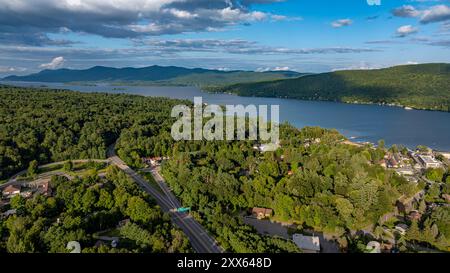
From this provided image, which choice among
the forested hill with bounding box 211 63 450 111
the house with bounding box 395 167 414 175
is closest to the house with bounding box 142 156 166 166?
the house with bounding box 395 167 414 175

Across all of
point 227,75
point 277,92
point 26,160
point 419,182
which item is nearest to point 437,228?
point 419,182

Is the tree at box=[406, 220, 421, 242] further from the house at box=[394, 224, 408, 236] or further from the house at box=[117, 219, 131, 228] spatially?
the house at box=[117, 219, 131, 228]

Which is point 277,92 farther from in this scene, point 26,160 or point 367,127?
point 26,160

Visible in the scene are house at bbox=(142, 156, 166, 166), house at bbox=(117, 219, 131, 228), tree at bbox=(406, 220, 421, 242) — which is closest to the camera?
tree at bbox=(406, 220, 421, 242)

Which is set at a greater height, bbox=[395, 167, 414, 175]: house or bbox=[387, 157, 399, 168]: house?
bbox=[387, 157, 399, 168]: house

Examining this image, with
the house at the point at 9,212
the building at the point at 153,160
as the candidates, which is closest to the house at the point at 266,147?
the building at the point at 153,160

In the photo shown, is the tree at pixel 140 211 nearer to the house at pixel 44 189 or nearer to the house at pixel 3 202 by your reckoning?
the house at pixel 44 189

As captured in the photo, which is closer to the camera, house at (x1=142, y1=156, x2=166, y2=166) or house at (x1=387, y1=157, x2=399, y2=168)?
house at (x1=142, y1=156, x2=166, y2=166)

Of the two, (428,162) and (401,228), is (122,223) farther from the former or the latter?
(428,162)

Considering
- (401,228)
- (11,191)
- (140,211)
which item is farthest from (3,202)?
(401,228)
